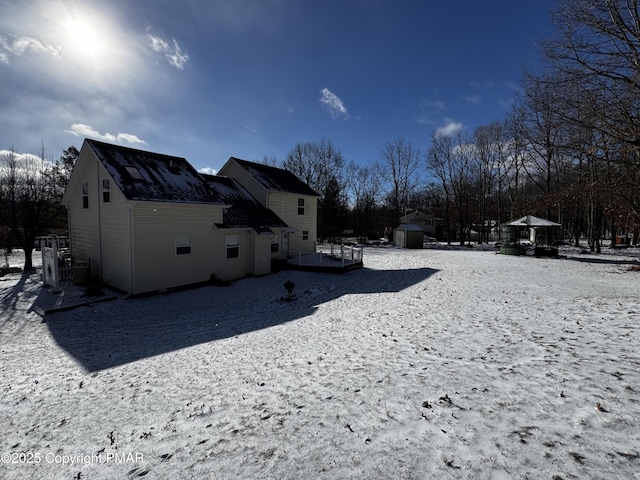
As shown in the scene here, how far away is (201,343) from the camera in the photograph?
7270 millimetres

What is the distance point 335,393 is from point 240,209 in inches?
580

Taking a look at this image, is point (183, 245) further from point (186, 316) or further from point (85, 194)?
point (85, 194)

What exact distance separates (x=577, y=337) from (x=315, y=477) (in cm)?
592

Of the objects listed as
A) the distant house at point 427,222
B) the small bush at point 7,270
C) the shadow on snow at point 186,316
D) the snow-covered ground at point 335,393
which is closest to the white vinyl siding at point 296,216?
the shadow on snow at point 186,316

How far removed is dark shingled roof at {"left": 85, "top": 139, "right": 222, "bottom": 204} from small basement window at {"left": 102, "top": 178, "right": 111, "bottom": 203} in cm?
82

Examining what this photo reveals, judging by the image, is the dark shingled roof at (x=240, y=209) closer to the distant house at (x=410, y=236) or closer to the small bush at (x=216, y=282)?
the small bush at (x=216, y=282)

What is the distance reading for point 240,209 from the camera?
1756cm

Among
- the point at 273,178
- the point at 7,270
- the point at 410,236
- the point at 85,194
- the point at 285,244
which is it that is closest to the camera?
the point at 85,194

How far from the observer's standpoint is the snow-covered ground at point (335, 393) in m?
2.98

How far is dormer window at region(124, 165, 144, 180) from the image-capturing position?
12.9 m

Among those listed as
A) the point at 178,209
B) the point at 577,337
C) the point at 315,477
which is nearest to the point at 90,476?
the point at 315,477

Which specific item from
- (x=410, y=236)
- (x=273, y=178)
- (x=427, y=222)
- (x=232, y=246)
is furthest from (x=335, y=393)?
(x=427, y=222)

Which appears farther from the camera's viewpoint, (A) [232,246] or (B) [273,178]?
(B) [273,178]

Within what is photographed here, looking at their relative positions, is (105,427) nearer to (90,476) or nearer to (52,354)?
(90,476)
